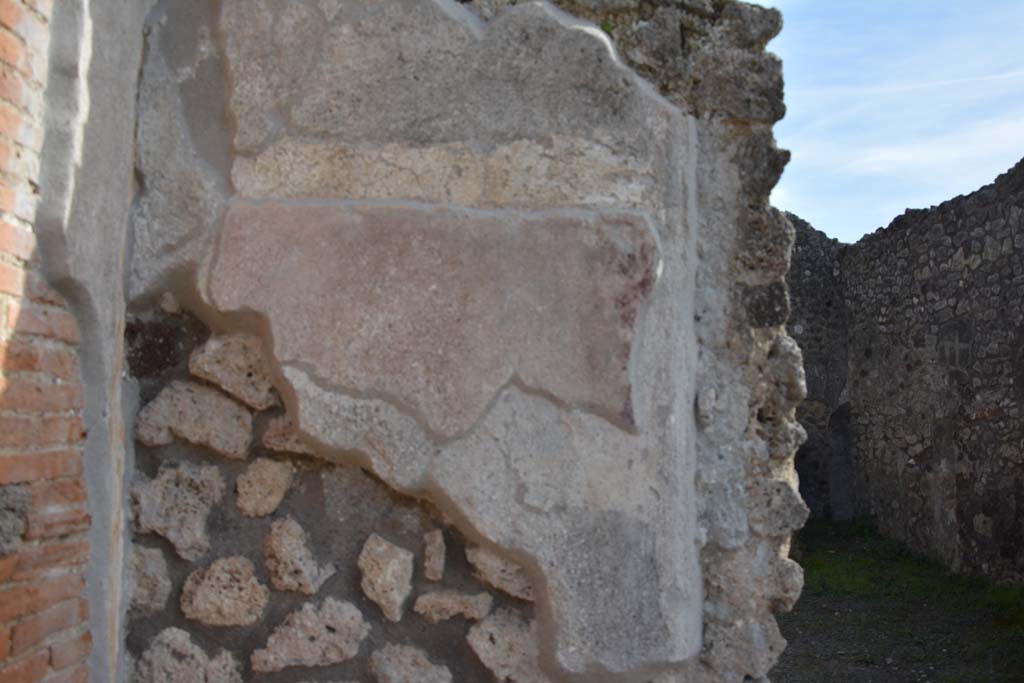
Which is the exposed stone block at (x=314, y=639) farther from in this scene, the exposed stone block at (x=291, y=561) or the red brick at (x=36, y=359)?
the red brick at (x=36, y=359)

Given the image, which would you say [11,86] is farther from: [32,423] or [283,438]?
[283,438]

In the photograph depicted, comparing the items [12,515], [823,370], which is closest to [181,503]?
[12,515]

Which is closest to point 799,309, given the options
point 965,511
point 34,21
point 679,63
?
point 965,511

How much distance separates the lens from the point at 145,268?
2.07 meters

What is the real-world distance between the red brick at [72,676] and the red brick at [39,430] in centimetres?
40

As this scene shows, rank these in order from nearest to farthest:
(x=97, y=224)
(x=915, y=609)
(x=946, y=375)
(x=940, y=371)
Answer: (x=97, y=224)
(x=915, y=609)
(x=946, y=375)
(x=940, y=371)

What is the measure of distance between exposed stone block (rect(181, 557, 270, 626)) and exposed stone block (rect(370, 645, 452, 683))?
25 cm

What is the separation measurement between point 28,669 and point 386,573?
25.1 inches

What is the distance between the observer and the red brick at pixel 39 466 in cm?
171

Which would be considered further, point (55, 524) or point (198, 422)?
point (198, 422)

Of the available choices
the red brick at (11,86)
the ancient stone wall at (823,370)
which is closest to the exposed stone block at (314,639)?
the red brick at (11,86)

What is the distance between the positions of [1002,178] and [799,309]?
11.7 ft

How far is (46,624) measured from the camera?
179cm

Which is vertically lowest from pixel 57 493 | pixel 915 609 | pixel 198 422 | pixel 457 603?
pixel 915 609
